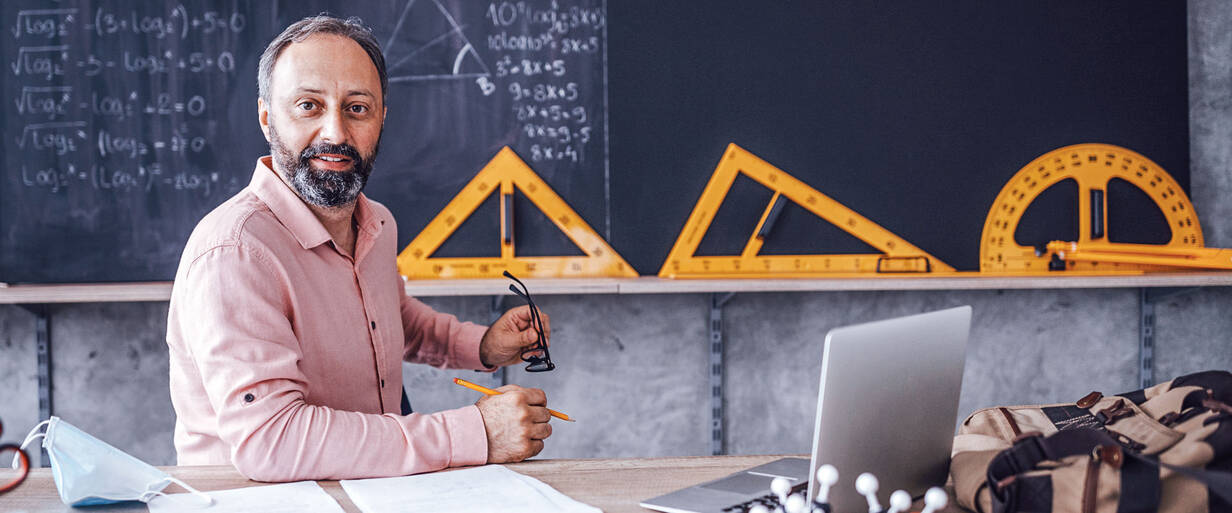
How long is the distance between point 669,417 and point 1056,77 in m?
1.85

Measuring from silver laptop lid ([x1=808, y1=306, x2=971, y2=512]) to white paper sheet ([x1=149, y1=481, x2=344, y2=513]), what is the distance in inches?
24.8

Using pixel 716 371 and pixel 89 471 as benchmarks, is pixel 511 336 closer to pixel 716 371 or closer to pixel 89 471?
pixel 89 471

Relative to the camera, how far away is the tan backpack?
924mm

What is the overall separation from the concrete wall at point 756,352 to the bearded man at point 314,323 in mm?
→ 1220

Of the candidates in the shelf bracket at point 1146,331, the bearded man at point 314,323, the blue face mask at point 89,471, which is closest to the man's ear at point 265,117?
the bearded man at point 314,323

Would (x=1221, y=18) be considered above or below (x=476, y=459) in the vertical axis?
above

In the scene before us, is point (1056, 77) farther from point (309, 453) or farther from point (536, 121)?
point (309, 453)

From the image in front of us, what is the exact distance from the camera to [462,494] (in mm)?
1169

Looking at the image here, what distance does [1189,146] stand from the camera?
3.12 m

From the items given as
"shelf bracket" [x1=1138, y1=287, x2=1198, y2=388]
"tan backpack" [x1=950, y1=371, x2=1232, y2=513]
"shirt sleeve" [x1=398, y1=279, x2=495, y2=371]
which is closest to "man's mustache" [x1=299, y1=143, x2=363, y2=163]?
"shirt sleeve" [x1=398, y1=279, x2=495, y2=371]

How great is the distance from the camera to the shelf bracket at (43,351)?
299 cm

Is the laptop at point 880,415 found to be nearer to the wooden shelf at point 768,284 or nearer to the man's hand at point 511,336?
the man's hand at point 511,336

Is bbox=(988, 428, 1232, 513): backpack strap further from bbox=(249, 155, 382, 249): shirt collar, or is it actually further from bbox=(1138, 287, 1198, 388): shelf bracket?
bbox=(1138, 287, 1198, 388): shelf bracket

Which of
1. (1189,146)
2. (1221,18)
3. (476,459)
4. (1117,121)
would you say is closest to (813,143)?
(1117,121)
